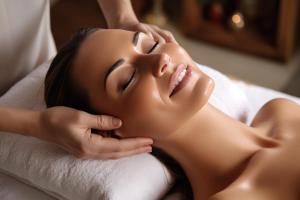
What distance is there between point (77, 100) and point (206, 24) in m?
1.75

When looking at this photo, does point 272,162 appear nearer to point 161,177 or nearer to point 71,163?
point 161,177

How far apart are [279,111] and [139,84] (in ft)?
1.43

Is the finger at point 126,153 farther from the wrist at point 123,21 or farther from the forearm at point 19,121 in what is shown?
the wrist at point 123,21

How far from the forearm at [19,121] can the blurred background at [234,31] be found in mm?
1512

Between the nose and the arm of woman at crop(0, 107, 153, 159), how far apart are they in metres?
0.14

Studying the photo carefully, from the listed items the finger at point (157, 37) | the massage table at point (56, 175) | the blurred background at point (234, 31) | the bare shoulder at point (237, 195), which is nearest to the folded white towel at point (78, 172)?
the massage table at point (56, 175)

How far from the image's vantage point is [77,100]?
1224mm

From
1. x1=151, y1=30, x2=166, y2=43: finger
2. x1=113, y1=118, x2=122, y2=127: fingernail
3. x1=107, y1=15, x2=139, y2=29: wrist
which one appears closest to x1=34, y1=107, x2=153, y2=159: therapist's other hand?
x1=113, y1=118, x2=122, y2=127: fingernail

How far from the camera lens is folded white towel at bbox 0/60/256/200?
1157 mm

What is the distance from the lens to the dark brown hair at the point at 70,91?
1.22 meters

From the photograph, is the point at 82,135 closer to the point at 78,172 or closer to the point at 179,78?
the point at 78,172

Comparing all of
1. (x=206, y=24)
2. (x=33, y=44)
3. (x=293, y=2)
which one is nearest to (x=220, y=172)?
(x=33, y=44)

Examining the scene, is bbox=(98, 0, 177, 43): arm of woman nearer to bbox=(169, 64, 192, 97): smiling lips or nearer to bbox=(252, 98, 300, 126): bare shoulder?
bbox=(169, 64, 192, 97): smiling lips

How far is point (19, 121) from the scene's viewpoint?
3.80 ft
